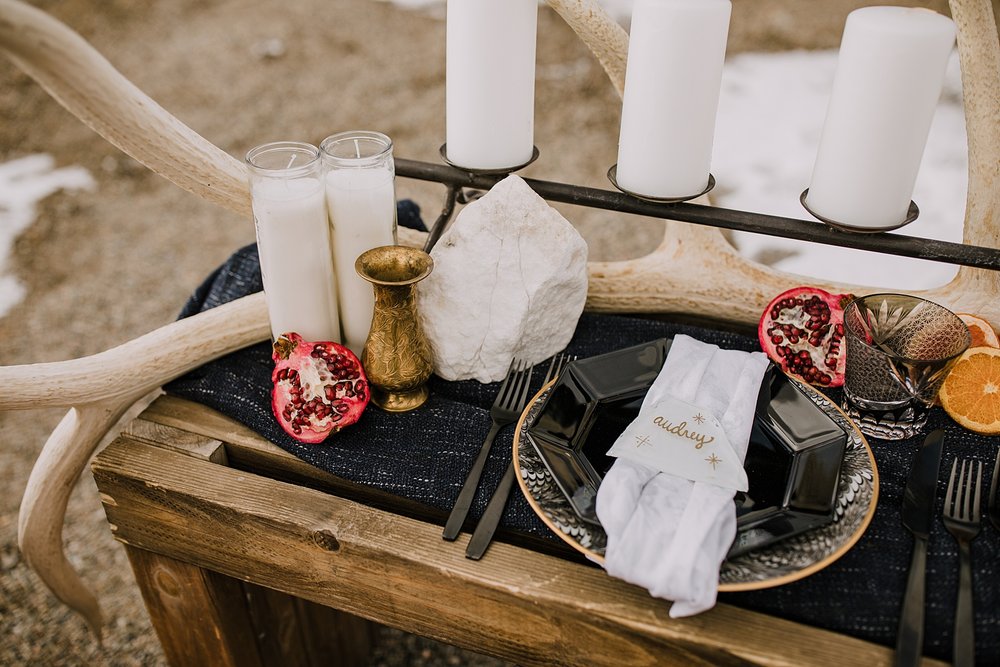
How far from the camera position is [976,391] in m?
0.97

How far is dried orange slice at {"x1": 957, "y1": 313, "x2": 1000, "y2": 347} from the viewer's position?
1.01m

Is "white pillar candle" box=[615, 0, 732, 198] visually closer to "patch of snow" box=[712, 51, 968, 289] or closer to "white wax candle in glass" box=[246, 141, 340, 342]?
"white wax candle in glass" box=[246, 141, 340, 342]

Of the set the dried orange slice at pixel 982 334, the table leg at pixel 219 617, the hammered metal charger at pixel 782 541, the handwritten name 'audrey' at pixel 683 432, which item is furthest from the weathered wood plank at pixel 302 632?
the dried orange slice at pixel 982 334

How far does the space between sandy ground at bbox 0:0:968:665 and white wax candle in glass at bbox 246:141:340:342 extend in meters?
0.88

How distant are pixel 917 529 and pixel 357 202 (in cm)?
76

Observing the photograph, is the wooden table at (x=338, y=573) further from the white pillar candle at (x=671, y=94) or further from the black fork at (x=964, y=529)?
the white pillar candle at (x=671, y=94)

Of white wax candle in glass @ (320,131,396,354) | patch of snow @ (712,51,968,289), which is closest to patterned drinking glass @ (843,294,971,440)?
white wax candle in glass @ (320,131,396,354)

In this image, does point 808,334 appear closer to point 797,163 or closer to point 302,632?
point 302,632

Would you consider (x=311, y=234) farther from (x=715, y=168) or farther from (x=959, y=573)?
(x=715, y=168)

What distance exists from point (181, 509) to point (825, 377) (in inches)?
34.4

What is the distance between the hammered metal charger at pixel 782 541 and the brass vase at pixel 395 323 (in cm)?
19

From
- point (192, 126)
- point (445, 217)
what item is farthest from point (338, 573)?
point (192, 126)

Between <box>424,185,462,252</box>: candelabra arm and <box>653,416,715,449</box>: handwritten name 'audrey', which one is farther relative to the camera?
<box>424,185,462,252</box>: candelabra arm

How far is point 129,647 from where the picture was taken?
1.52m
